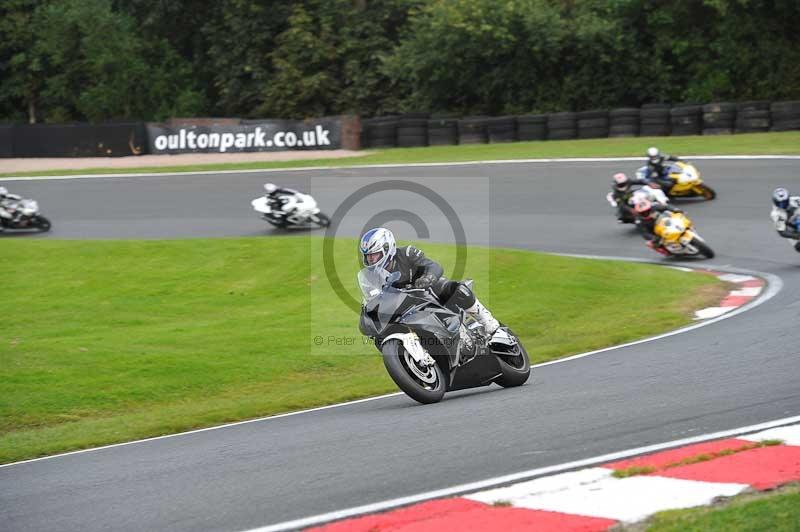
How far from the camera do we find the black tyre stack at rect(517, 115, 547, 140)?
3409 cm

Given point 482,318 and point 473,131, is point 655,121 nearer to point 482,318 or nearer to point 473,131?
point 473,131

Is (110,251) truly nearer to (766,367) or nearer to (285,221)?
(285,221)

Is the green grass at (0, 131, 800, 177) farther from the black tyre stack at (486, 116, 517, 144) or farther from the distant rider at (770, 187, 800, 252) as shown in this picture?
the distant rider at (770, 187, 800, 252)

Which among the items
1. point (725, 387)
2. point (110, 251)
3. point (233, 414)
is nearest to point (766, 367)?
point (725, 387)

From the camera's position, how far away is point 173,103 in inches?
1991

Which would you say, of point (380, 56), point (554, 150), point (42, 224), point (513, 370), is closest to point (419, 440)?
point (513, 370)

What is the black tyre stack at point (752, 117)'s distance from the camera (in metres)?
31.1

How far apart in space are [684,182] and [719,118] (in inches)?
385

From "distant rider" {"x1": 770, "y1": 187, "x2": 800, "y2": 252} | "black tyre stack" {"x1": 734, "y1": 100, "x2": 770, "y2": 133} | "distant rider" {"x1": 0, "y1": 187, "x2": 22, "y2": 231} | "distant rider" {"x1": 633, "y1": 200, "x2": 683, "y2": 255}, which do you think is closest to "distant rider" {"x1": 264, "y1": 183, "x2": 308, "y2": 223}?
"distant rider" {"x1": 0, "y1": 187, "x2": 22, "y2": 231}

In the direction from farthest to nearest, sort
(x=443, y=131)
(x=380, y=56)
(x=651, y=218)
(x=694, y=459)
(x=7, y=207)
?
(x=380, y=56)
(x=443, y=131)
(x=7, y=207)
(x=651, y=218)
(x=694, y=459)

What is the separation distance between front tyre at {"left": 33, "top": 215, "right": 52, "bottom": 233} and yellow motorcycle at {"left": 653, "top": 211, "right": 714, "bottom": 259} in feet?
50.3

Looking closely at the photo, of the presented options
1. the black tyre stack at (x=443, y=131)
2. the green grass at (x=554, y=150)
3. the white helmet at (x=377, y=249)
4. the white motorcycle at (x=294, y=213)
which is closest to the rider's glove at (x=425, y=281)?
the white helmet at (x=377, y=249)

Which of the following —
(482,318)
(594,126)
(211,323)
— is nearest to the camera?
(482,318)

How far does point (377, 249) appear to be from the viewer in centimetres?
834
